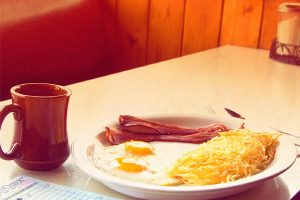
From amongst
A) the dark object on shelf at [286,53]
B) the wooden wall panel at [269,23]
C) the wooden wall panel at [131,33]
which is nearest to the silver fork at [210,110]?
the dark object on shelf at [286,53]

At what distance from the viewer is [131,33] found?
2461 millimetres

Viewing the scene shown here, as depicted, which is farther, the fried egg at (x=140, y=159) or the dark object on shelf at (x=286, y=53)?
the dark object on shelf at (x=286, y=53)

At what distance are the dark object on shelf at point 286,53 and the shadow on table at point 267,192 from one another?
112cm

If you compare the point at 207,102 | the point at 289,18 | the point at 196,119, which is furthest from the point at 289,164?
the point at 289,18

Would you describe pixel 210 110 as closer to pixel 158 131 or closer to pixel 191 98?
pixel 191 98

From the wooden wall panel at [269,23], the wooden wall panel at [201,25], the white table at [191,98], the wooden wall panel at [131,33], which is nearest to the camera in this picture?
the white table at [191,98]

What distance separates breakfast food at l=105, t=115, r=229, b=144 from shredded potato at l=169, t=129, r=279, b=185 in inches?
3.3

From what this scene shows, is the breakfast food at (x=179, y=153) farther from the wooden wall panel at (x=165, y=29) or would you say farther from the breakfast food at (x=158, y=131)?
the wooden wall panel at (x=165, y=29)

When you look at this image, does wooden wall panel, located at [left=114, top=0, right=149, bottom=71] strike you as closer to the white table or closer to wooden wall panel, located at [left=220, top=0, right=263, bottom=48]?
wooden wall panel, located at [left=220, top=0, right=263, bottom=48]

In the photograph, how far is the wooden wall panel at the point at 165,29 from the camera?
2295mm

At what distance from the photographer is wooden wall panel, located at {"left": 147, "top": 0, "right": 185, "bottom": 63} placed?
2.29 meters

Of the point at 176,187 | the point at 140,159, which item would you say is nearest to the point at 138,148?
the point at 140,159

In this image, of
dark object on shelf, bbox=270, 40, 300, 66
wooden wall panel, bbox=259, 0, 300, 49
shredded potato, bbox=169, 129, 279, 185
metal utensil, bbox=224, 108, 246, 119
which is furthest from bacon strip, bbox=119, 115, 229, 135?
wooden wall panel, bbox=259, 0, 300, 49

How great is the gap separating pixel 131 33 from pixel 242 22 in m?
0.59
